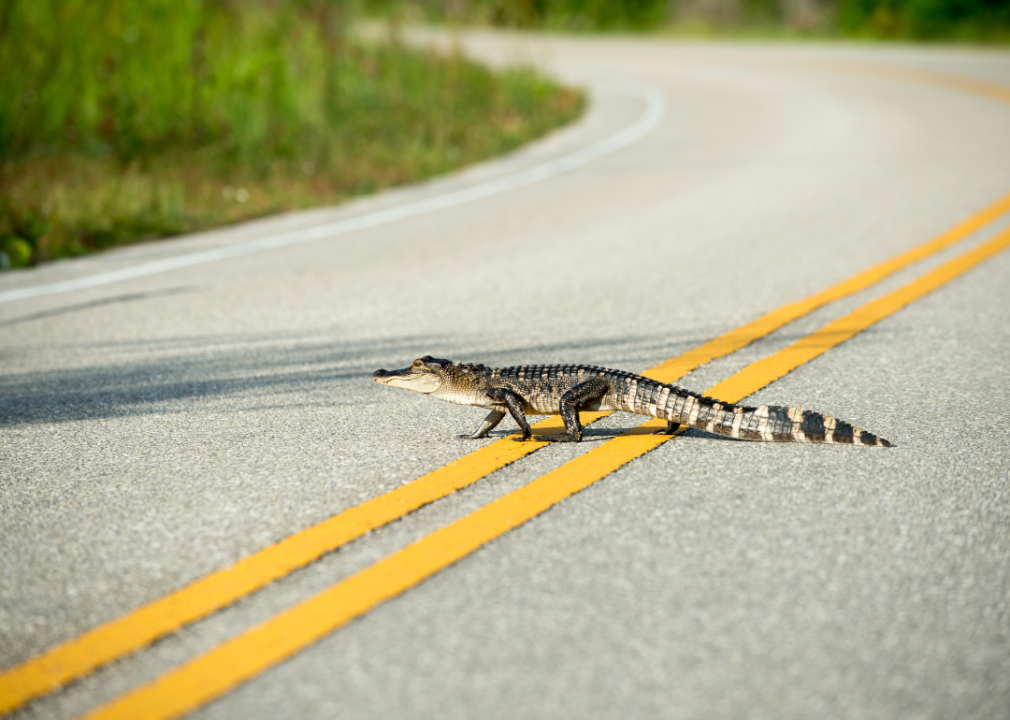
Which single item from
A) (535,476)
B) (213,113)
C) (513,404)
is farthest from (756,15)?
(535,476)

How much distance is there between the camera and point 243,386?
5043mm

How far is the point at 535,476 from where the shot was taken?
3793 millimetres

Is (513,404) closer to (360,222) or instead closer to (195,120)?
(360,222)

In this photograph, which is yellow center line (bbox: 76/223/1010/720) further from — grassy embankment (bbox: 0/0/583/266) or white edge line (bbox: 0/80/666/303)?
grassy embankment (bbox: 0/0/583/266)

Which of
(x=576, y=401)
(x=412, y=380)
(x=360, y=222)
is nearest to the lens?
(x=576, y=401)

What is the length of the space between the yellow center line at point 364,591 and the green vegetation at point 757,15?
21774mm

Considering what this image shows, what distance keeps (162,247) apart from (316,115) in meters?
5.93

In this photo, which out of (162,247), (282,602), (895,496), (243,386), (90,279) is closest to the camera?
(282,602)

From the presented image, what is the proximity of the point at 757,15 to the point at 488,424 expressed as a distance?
41.6 metres

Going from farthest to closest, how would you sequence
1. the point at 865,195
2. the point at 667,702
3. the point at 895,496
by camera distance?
1. the point at 865,195
2. the point at 895,496
3. the point at 667,702

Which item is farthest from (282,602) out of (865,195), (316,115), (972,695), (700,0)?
(700,0)

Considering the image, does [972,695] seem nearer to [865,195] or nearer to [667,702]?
[667,702]

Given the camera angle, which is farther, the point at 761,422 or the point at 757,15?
the point at 757,15

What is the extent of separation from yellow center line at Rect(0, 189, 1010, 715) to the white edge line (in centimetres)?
457
